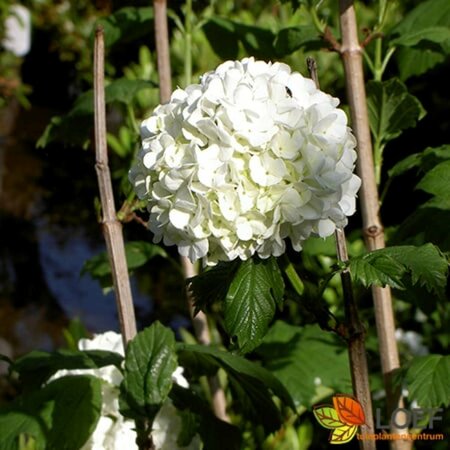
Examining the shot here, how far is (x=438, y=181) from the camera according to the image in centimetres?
120

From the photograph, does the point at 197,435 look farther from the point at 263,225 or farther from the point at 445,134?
the point at 445,134

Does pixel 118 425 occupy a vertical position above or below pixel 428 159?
below

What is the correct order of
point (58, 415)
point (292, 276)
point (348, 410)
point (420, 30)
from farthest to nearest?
point (420, 30) → point (58, 415) → point (348, 410) → point (292, 276)

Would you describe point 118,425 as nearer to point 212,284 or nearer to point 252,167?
point 212,284

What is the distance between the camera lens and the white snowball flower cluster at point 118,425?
1.33 m

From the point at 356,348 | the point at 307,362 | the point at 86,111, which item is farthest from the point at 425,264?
the point at 86,111

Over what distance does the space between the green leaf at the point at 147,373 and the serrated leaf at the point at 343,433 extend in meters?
0.27

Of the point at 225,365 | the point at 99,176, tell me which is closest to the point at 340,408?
the point at 225,365

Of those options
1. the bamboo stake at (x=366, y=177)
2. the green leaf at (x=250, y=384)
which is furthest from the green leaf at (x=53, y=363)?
the bamboo stake at (x=366, y=177)

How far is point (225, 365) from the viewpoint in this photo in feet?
4.44

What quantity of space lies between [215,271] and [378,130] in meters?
0.57

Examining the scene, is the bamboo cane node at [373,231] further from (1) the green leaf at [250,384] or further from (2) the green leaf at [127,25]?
(2) the green leaf at [127,25]

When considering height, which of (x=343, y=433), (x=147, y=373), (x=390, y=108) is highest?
(x=390, y=108)

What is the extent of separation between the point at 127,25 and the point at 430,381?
1044 mm
